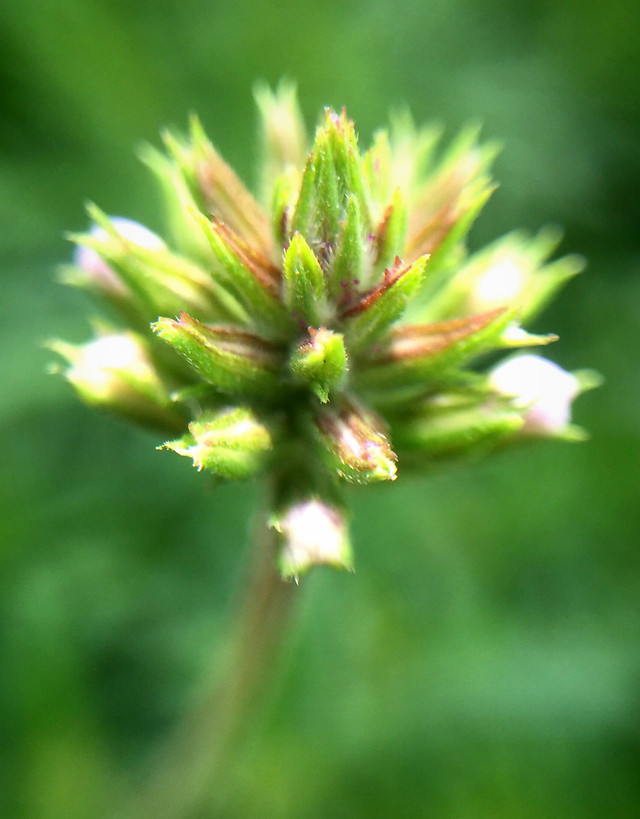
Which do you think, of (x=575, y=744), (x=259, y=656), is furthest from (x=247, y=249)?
(x=575, y=744)

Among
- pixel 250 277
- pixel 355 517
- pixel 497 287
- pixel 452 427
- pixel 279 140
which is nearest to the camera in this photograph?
pixel 250 277

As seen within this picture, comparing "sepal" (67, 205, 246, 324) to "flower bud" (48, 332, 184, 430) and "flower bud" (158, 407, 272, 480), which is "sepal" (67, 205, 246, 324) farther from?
"flower bud" (158, 407, 272, 480)

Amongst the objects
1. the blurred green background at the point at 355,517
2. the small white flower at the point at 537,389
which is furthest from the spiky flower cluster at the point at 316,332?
the blurred green background at the point at 355,517

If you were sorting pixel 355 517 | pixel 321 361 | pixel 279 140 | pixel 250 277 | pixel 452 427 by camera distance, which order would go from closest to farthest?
pixel 321 361, pixel 250 277, pixel 452 427, pixel 279 140, pixel 355 517

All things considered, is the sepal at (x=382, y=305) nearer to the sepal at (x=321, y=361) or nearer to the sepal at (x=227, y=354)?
the sepal at (x=321, y=361)

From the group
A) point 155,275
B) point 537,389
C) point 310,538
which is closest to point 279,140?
point 155,275

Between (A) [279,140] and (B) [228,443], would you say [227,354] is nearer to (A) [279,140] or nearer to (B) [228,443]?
(B) [228,443]

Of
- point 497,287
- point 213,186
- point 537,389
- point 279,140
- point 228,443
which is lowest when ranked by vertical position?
point 228,443
